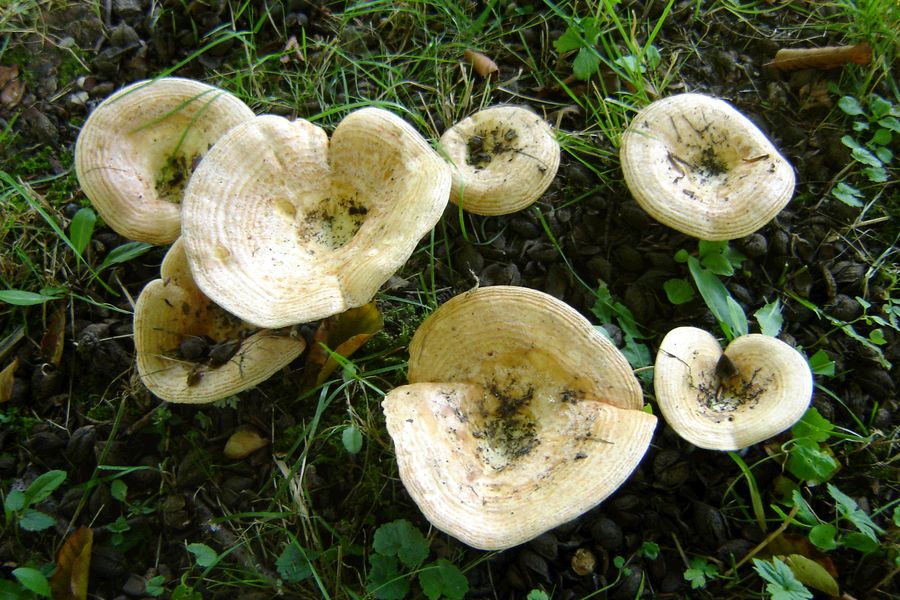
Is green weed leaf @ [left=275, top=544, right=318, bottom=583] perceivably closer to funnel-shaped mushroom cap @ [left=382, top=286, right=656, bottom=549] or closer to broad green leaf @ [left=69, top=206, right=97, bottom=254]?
funnel-shaped mushroom cap @ [left=382, top=286, right=656, bottom=549]

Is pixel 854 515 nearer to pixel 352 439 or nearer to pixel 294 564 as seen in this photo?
pixel 352 439

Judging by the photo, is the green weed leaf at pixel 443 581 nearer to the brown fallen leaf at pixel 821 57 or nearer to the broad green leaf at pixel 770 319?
the broad green leaf at pixel 770 319

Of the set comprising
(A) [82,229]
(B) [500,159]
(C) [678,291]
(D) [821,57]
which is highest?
(D) [821,57]

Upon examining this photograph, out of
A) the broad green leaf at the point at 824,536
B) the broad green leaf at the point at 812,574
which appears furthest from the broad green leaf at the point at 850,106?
the broad green leaf at the point at 812,574

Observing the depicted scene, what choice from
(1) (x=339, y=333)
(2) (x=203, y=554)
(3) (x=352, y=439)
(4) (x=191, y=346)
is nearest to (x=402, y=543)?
(3) (x=352, y=439)

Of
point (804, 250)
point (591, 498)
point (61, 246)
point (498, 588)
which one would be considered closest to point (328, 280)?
point (591, 498)

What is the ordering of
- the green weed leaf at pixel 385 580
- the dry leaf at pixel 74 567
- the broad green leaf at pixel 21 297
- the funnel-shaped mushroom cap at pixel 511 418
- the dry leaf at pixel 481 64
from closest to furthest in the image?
the funnel-shaped mushroom cap at pixel 511 418 < the green weed leaf at pixel 385 580 < the dry leaf at pixel 74 567 < the broad green leaf at pixel 21 297 < the dry leaf at pixel 481 64
